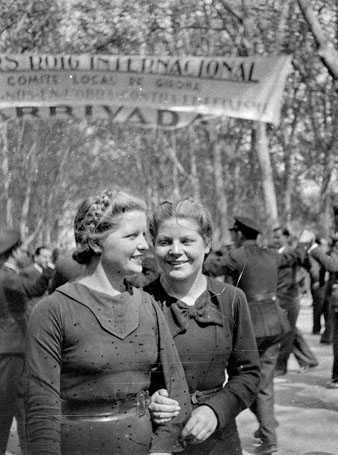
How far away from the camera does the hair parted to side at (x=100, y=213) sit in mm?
1893

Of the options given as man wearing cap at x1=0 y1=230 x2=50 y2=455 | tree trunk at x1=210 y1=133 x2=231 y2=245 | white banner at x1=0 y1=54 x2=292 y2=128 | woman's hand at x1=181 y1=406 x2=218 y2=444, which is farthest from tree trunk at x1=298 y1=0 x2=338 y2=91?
woman's hand at x1=181 y1=406 x2=218 y2=444

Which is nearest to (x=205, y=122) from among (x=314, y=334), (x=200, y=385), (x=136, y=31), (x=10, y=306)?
(x=136, y=31)

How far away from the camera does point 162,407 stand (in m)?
1.93

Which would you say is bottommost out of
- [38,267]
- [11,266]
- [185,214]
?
[11,266]

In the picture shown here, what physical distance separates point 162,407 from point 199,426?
15 cm

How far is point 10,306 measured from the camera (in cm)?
297

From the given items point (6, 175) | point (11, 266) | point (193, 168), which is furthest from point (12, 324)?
point (193, 168)

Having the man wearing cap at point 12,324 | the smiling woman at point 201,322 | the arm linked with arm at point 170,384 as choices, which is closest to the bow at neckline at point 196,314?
the smiling woman at point 201,322

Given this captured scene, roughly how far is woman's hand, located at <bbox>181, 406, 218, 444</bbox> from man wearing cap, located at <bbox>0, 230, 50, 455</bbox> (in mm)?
900

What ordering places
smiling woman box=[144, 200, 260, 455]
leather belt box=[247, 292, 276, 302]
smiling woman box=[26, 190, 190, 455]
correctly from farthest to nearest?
leather belt box=[247, 292, 276, 302], smiling woman box=[144, 200, 260, 455], smiling woman box=[26, 190, 190, 455]

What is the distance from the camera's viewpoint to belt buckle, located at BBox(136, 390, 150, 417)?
1.89m

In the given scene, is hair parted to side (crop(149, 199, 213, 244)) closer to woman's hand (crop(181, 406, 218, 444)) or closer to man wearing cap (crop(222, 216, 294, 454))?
woman's hand (crop(181, 406, 218, 444))

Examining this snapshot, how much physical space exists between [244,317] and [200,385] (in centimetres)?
21

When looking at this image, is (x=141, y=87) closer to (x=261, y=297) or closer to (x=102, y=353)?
(x=102, y=353)
